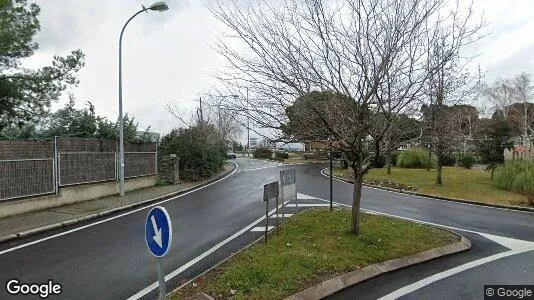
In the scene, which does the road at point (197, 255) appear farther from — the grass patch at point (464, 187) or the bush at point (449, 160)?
the bush at point (449, 160)

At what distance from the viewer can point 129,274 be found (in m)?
6.11

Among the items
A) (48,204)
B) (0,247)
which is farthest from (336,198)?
(0,247)

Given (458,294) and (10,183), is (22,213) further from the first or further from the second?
(458,294)

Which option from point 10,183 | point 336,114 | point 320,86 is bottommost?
point 10,183

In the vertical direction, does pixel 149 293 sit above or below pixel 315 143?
below

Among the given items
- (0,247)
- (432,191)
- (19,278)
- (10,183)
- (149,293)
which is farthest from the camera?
(432,191)

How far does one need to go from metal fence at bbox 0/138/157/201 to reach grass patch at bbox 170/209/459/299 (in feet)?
25.4

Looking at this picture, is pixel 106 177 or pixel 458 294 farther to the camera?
pixel 106 177

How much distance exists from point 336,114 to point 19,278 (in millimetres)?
5936

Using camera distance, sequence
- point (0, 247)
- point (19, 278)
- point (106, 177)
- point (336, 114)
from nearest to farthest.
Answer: point (19, 278) < point (336, 114) < point (0, 247) < point (106, 177)

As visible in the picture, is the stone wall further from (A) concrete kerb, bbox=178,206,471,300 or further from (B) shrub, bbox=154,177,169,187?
(A) concrete kerb, bbox=178,206,471,300

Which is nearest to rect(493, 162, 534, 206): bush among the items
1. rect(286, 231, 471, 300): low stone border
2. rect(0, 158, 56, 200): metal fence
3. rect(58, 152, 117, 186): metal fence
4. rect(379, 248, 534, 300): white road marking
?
rect(379, 248, 534, 300): white road marking

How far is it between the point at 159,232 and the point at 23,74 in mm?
14061

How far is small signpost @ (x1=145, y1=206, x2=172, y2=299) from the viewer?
3.89 meters
